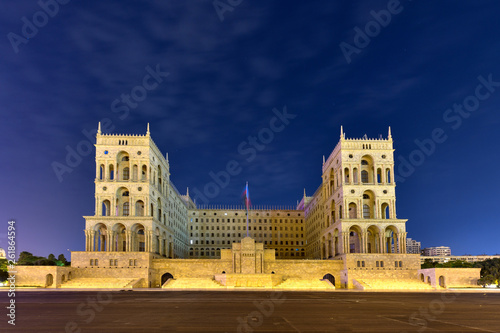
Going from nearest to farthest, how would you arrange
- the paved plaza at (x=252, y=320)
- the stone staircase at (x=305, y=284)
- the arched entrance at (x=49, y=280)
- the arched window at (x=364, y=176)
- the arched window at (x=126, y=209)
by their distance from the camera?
the paved plaza at (x=252, y=320)
the arched entrance at (x=49, y=280)
the stone staircase at (x=305, y=284)
the arched window at (x=126, y=209)
the arched window at (x=364, y=176)

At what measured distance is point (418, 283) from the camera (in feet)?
265

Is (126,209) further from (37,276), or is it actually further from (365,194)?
(365,194)

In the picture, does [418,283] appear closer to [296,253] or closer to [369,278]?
[369,278]

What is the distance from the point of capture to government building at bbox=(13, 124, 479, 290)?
263 feet

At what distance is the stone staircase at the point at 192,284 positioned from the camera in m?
78.1

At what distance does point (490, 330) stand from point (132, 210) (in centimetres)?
7584

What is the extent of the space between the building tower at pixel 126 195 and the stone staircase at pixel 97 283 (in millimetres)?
7130

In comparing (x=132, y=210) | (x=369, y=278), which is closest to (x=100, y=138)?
(x=132, y=210)

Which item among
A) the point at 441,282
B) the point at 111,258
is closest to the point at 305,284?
the point at 441,282

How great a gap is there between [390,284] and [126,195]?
5394 cm

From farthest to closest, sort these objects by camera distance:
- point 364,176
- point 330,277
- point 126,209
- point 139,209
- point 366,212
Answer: point 366,212
point 364,176
point 126,209
point 139,209
point 330,277

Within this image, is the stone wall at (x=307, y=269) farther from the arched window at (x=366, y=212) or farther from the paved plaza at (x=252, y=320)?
the paved plaza at (x=252, y=320)

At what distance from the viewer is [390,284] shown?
3127 inches

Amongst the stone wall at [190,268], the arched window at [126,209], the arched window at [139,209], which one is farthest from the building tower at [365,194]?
the arched window at [126,209]
